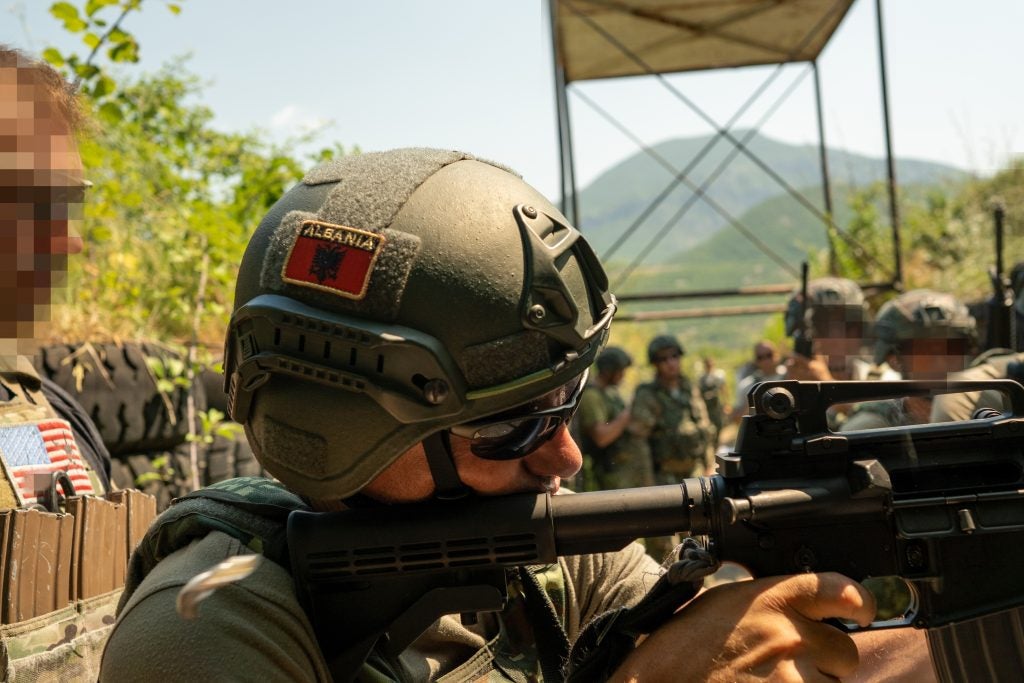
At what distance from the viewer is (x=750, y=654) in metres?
1.65

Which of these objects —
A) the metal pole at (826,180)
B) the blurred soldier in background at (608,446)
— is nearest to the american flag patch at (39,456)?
the blurred soldier in background at (608,446)

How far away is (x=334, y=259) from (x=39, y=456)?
132 cm

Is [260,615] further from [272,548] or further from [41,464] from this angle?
[41,464]

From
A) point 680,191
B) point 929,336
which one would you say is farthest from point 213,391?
point 680,191

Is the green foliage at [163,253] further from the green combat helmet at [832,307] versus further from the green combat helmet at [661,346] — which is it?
the green combat helmet at [661,346]

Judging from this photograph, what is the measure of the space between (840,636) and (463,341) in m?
0.86

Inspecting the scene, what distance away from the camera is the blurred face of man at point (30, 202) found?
2336 millimetres

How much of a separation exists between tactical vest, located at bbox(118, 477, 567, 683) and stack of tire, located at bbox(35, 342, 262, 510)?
259 cm

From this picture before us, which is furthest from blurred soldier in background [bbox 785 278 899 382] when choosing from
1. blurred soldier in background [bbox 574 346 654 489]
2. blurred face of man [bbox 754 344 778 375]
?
blurred face of man [bbox 754 344 778 375]

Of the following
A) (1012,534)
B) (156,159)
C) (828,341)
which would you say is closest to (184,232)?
(156,159)

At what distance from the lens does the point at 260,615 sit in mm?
1619

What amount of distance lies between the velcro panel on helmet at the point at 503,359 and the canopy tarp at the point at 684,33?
7.35 m

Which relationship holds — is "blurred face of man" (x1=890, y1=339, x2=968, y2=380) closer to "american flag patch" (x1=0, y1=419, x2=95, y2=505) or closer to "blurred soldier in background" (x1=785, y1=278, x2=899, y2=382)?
"blurred soldier in background" (x1=785, y1=278, x2=899, y2=382)

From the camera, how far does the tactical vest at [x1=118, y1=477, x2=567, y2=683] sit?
1759mm
